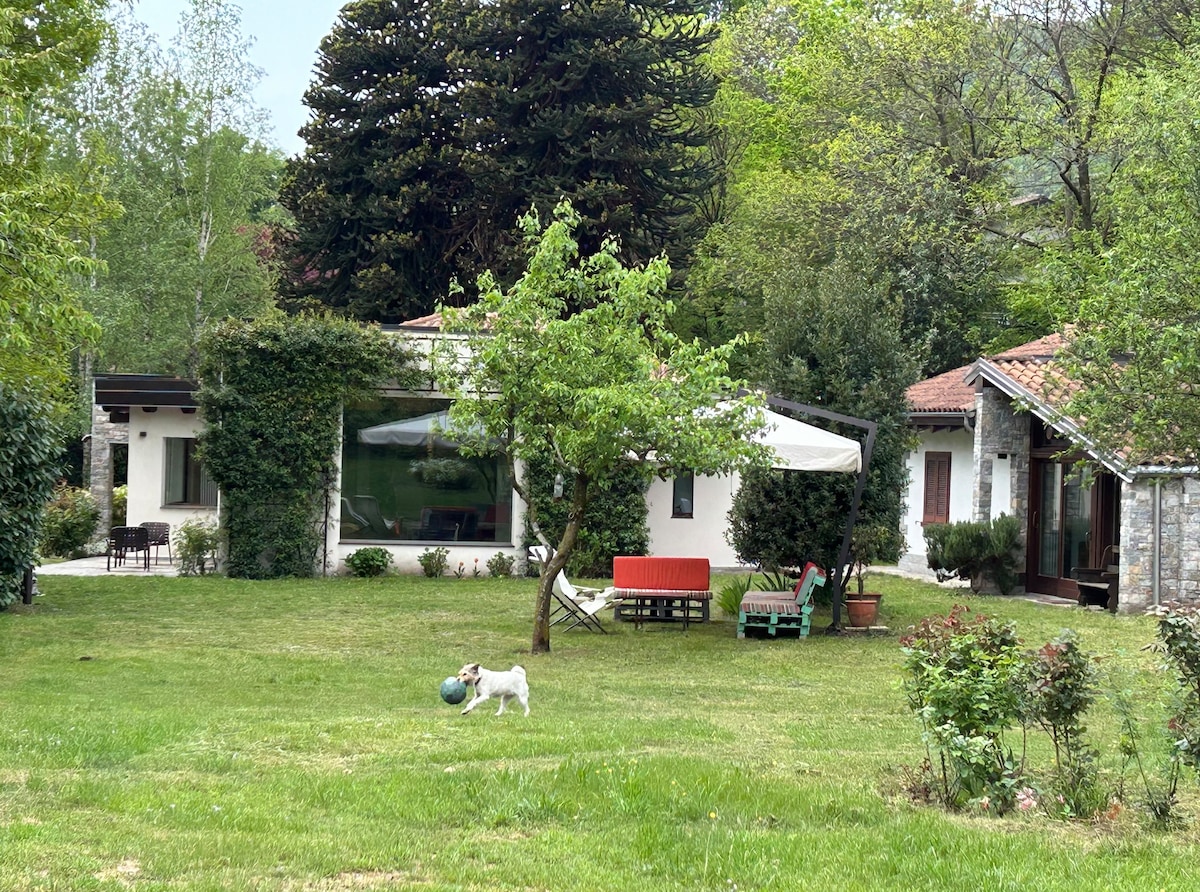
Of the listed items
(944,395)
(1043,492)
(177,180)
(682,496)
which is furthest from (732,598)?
(177,180)

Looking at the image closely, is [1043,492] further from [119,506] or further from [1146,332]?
[119,506]

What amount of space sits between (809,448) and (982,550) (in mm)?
8150

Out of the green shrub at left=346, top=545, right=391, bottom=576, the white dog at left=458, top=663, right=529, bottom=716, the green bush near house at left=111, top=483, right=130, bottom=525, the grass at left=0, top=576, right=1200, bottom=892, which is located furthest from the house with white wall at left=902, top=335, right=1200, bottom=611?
the green bush near house at left=111, top=483, right=130, bottom=525

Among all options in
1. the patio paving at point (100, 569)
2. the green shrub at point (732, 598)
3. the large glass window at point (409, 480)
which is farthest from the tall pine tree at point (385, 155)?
the green shrub at point (732, 598)

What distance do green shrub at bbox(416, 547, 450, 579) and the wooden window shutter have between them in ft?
33.5

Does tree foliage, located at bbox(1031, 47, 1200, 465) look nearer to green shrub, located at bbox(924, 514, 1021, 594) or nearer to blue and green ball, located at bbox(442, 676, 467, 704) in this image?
blue and green ball, located at bbox(442, 676, 467, 704)

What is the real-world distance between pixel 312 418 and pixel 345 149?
9959 millimetres

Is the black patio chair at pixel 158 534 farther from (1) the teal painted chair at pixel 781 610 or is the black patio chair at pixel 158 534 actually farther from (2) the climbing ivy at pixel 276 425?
(1) the teal painted chair at pixel 781 610

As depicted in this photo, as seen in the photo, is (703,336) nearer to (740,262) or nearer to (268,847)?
(740,262)

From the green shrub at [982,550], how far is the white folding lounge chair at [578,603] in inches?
306

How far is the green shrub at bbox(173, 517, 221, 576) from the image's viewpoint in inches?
836

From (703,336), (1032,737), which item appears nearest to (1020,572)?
(1032,737)

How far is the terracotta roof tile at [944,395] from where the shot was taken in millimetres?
24188

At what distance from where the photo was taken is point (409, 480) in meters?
21.9
